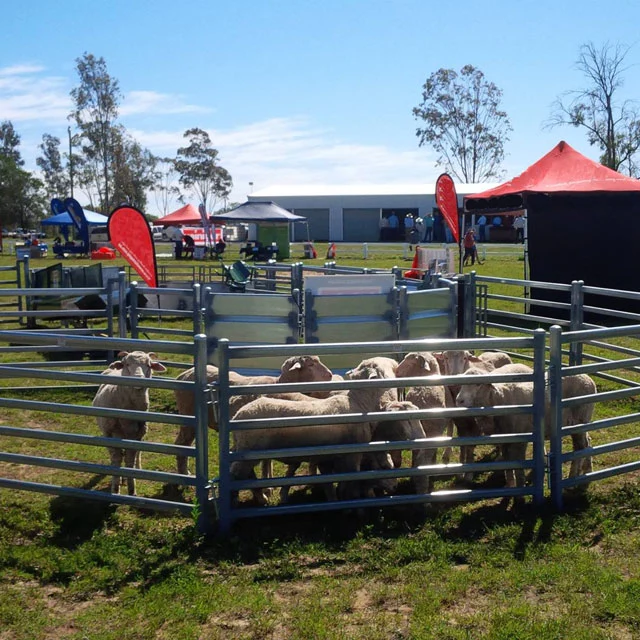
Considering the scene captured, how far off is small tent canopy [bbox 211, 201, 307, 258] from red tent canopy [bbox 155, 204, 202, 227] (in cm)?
611

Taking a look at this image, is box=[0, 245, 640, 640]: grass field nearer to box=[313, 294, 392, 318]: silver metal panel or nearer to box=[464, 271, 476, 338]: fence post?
box=[313, 294, 392, 318]: silver metal panel

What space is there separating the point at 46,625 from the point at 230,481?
4.79 ft

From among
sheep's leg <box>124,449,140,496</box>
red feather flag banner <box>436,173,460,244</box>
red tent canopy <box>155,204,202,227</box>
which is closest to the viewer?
sheep's leg <box>124,449,140,496</box>

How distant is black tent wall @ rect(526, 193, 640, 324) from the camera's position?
15.7 meters

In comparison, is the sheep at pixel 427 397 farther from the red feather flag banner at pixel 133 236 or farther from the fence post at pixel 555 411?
the red feather flag banner at pixel 133 236

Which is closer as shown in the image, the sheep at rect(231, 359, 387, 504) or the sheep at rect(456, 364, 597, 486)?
the sheep at rect(231, 359, 387, 504)

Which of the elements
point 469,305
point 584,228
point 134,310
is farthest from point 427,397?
point 584,228

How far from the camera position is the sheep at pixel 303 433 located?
5.48m

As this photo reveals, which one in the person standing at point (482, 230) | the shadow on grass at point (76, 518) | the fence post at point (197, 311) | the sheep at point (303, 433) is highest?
the person standing at point (482, 230)

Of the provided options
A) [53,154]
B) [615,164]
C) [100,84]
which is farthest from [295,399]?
[53,154]

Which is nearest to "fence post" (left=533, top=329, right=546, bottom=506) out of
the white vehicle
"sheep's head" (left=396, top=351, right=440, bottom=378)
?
"sheep's head" (left=396, top=351, right=440, bottom=378)

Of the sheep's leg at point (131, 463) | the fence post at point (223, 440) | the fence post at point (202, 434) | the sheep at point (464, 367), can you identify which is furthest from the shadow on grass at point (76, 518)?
the sheep at point (464, 367)

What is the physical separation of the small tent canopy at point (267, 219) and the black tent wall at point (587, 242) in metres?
20.4

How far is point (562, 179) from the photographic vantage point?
16.7m
